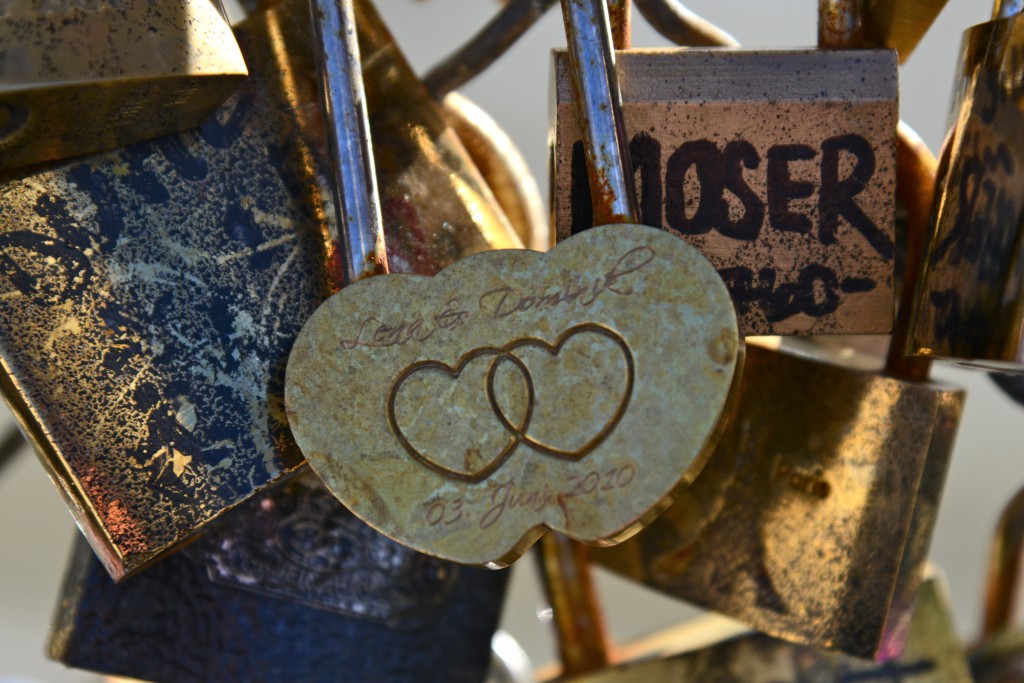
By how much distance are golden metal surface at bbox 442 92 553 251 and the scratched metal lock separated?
0.65 ft

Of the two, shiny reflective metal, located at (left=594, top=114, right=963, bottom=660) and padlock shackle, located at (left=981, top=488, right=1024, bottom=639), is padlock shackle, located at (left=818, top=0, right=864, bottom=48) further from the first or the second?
padlock shackle, located at (left=981, top=488, right=1024, bottom=639)

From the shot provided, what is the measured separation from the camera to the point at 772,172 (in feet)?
1.58

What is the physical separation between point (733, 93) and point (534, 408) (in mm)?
171

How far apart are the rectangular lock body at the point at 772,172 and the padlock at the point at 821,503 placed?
0.06m

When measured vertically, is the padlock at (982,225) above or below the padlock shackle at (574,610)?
above

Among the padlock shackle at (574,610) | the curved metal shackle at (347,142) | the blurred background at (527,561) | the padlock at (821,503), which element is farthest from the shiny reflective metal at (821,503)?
the blurred background at (527,561)

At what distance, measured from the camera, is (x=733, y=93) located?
476 millimetres

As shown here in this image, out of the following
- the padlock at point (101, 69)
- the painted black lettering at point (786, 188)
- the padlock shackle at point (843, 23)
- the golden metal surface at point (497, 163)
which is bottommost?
the golden metal surface at point (497, 163)

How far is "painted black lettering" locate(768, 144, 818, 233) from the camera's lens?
0.48 m

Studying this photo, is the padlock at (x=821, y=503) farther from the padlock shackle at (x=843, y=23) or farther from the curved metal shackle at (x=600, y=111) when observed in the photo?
the curved metal shackle at (x=600, y=111)

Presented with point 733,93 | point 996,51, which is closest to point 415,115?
point 733,93

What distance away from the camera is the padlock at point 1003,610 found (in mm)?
669

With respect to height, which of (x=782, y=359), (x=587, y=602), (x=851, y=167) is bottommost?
(x=587, y=602)

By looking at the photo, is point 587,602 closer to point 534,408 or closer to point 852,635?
point 852,635
